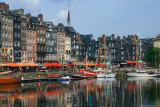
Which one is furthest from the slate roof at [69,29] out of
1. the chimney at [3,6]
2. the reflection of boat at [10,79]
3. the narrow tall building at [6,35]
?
the reflection of boat at [10,79]

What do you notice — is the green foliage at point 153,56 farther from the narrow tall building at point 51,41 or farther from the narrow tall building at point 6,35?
the narrow tall building at point 6,35

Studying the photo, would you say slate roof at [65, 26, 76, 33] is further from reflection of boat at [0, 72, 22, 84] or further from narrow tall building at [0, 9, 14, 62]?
reflection of boat at [0, 72, 22, 84]

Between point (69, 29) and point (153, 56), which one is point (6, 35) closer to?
point (69, 29)

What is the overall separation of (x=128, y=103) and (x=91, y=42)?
93.4 metres

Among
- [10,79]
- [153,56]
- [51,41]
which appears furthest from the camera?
[153,56]

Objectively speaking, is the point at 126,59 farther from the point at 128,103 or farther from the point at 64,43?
the point at 128,103

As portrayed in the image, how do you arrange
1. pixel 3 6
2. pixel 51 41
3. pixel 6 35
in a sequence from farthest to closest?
pixel 51 41 → pixel 3 6 → pixel 6 35

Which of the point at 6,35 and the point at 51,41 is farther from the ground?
the point at 6,35

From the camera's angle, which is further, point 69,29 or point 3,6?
point 69,29

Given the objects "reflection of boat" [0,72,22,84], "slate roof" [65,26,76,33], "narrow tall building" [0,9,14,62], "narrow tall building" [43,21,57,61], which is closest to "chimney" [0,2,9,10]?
"narrow tall building" [0,9,14,62]

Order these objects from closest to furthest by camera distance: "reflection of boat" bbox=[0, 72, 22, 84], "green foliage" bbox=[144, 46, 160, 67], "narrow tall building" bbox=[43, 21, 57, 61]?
"reflection of boat" bbox=[0, 72, 22, 84], "narrow tall building" bbox=[43, 21, 57, 61], "green foliage" bbox=[144, 46, 160, 67]

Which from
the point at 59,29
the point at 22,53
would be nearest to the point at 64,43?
the point at 59,29

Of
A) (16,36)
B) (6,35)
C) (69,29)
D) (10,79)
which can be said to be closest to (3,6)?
(6,35)

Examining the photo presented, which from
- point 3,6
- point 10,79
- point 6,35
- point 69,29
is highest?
point 3,6
